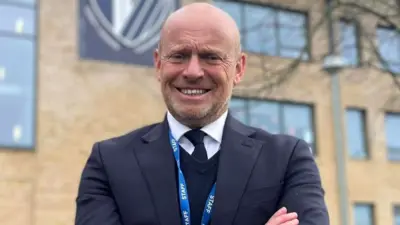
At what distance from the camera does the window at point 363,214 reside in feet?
73.2

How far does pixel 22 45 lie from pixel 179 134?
16175 millimetres

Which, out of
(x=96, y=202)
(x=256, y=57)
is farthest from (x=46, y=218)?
(x=96, y=202)

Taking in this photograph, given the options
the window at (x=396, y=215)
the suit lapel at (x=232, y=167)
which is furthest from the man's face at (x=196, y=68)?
the window at (x=396, y=215)

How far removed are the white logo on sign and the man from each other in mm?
16474

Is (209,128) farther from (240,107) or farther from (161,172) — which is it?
(240,107)

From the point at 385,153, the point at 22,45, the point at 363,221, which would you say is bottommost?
the point at 363,221

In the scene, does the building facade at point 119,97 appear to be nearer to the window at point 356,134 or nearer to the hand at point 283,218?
the window at point 356,134

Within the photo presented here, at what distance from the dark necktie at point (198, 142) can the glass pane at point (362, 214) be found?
20752 mm

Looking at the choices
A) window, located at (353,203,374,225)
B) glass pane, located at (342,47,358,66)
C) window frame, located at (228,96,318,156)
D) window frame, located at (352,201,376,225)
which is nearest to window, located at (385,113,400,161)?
window frame, located at (352,201,376,225)

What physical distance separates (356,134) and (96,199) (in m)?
21.2

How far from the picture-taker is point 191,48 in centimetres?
226

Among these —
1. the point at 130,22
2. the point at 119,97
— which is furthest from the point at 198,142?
the point at 130,22

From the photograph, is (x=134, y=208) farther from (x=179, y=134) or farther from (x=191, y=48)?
(x=191, y=48)

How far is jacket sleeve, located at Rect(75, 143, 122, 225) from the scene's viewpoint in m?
2.31
